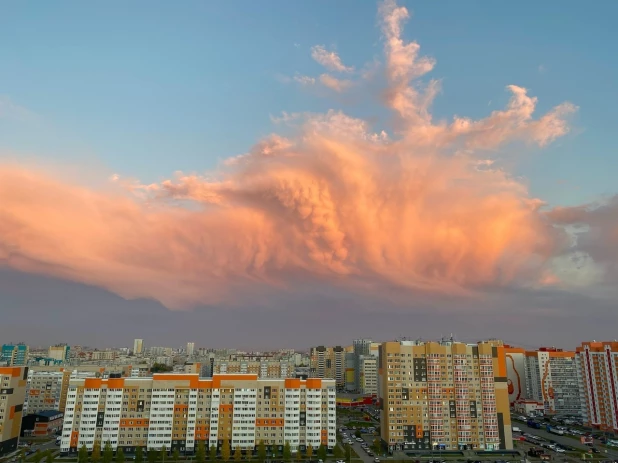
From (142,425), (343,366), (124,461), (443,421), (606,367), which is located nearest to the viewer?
(124,461)

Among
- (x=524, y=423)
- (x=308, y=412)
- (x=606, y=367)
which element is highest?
(x=606, y=367)

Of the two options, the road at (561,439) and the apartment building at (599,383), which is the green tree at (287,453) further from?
the apartment building at (599,383)

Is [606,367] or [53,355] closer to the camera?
[606,367]

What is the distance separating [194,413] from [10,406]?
75.2 feet

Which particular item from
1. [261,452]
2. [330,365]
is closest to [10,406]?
[261,452]

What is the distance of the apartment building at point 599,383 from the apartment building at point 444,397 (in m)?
22.9

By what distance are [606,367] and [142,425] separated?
68.5 meters

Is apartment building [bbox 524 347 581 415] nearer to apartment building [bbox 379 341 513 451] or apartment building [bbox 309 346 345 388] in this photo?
apartment building [bbox 379 341 513 451]

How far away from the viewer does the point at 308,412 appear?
55.2m

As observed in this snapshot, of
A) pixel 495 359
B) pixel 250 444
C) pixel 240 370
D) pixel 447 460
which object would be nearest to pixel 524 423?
pixel 495 359

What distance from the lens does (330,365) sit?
492ft

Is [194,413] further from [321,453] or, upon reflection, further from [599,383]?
[599,383]

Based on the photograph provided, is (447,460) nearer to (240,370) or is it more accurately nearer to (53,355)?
(240,370)

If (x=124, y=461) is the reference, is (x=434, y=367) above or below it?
above
